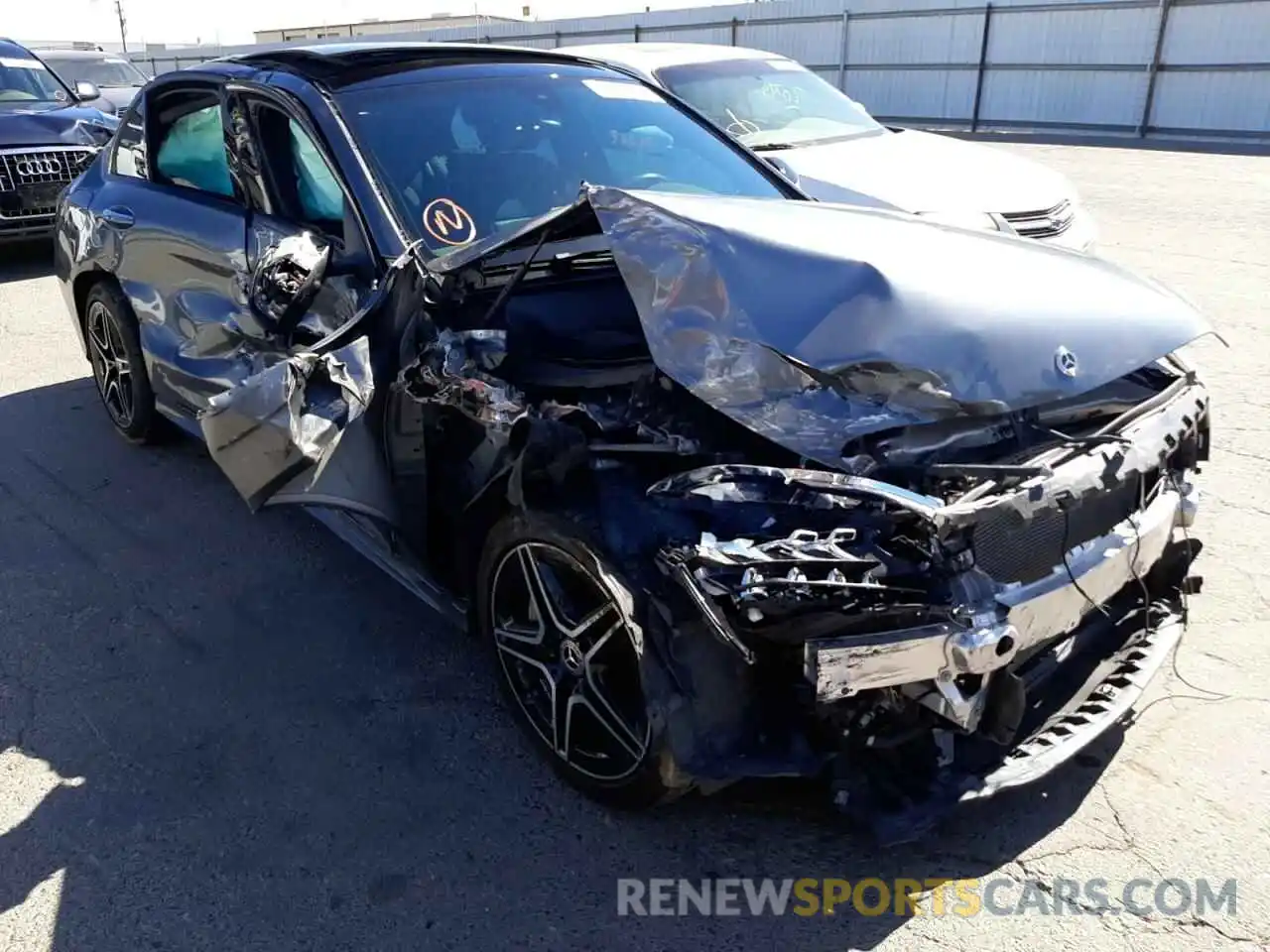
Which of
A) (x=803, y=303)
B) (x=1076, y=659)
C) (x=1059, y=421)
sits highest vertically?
(x=803, y=303)

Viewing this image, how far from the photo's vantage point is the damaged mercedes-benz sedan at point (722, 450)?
7.40 feet

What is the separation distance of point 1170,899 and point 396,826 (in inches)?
77.3

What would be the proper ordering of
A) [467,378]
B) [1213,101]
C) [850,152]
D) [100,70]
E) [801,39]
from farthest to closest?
[801,39], [1213,101], [100,70], [850,152], [467,378]

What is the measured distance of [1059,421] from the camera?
275 centimetres

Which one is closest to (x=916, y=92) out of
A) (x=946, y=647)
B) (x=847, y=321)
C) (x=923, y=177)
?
(x=923, y=177)

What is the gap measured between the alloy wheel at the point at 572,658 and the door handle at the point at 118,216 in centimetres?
305

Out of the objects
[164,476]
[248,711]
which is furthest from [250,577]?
[164,476]

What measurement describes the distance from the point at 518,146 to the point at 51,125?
7930mm

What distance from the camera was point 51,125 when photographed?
371 inches

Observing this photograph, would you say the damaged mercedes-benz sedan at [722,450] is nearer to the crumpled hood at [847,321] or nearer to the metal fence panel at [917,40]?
the crumpled hood at [847,321]

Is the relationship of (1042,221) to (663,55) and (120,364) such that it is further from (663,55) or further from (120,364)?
(120,364)

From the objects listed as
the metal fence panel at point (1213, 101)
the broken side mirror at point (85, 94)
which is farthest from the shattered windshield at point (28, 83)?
the metal fence panel at point (1213, 101)

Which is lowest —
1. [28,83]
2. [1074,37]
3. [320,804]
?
[320,804]

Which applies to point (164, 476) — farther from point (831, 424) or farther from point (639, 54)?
point (639, 54)
